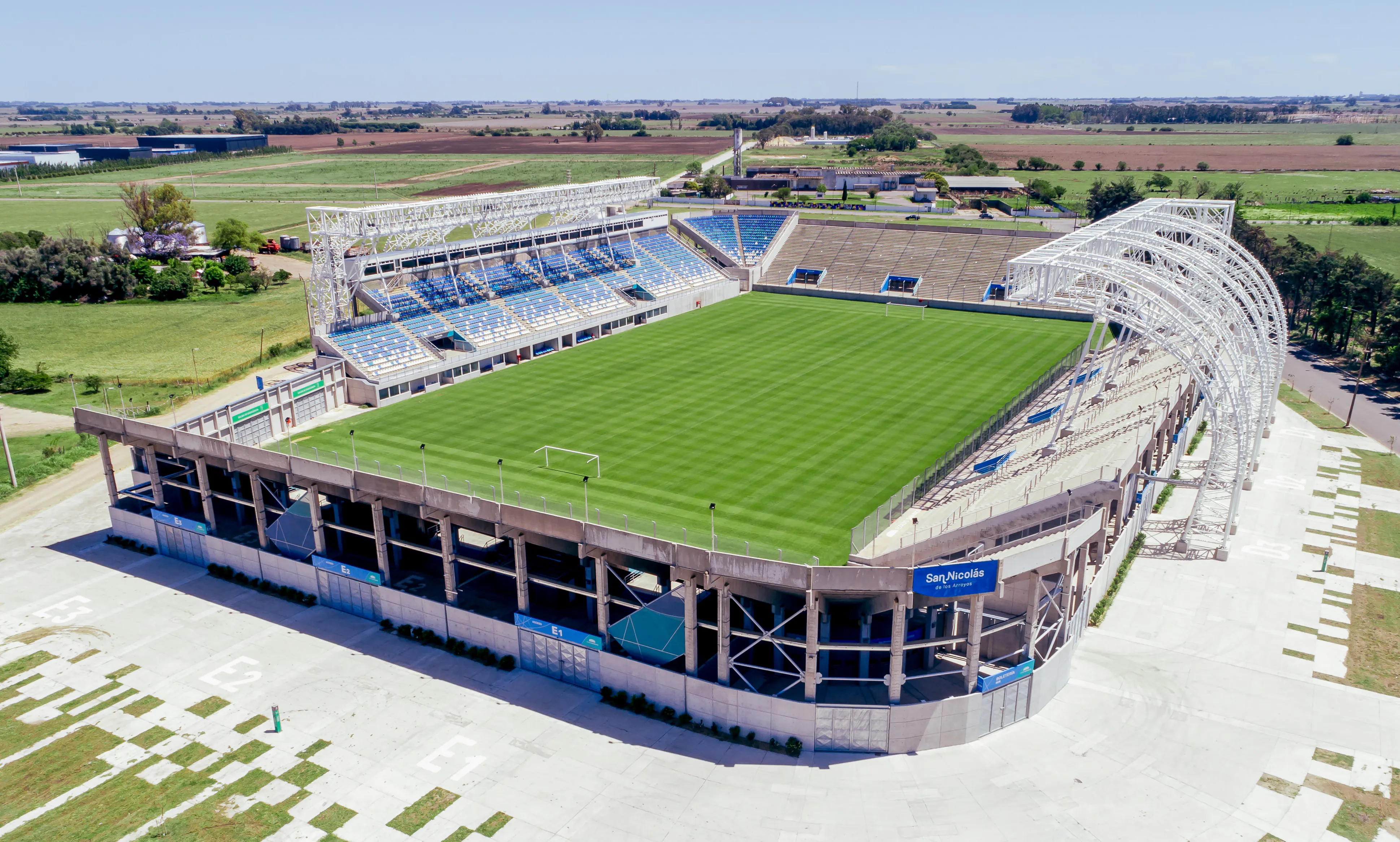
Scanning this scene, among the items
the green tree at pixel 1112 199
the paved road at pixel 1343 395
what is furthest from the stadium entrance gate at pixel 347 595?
the green tree at pixel 1112 199

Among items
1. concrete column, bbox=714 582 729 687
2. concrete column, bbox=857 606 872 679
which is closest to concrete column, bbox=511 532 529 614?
concrete column, bbox=714 582 729 687

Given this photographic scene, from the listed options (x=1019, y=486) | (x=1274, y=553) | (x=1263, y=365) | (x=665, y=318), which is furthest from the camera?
(x=665, y=318)

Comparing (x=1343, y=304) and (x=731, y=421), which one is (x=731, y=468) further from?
(x=1343, y=304)

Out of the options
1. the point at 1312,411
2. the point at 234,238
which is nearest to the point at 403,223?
the point at 1312,411

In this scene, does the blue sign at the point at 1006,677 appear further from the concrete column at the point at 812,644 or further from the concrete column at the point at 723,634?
the concrete column at the point at 723,634

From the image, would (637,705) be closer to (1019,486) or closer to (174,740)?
(174,740)

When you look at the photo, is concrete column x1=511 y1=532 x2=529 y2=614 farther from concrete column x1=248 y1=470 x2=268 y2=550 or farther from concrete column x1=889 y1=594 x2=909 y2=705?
concrete column x1=889 y1=594 x2=909 y2=705

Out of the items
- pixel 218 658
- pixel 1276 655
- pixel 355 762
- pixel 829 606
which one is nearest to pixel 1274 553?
pixel 1276 655
